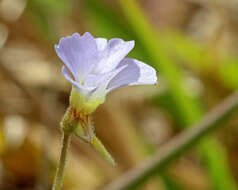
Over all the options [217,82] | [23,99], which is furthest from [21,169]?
[217,82]

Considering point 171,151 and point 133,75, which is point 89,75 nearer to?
point 133,75

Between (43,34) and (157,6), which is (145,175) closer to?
(43,34)

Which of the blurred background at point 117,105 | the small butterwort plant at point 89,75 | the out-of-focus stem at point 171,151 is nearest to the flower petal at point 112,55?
the small butterwort plant at point 89,75

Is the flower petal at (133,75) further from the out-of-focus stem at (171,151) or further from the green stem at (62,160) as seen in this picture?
the out-of-focus stem at (171,151)

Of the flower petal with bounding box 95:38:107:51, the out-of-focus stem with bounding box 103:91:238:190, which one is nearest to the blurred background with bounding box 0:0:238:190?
the out-of-focus stem with bounding box 103:91:238:190

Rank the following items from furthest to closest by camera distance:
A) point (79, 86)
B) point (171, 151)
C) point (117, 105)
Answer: point (117, 105) < point (171, 151) < point (79, 86)

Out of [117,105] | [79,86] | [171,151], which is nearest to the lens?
[79,86]

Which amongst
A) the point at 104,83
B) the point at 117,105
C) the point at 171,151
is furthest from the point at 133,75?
the point at 117,105
